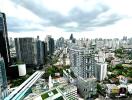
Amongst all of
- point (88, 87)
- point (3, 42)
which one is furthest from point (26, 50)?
point (88, 87)

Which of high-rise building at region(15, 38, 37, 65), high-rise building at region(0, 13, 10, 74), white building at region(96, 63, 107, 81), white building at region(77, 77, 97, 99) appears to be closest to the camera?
white building at region(77, 77, 97, 99)

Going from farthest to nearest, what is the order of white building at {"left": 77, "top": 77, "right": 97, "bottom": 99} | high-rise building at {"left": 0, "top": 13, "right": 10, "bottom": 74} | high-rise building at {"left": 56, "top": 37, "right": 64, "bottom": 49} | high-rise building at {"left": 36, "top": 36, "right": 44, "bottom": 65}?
high-rise building at {"left": 56, "top": 37, "right": 64, "bottom": 49} → high-rise building at {"left": 36, "top": 36, "right": 44, "bottom": 65} → high-rise building at {"left": 0, "top": 13, "right": 10, "bottom": 74} → white building at {"left": 77, "top": 77, "right": 97, "bottom": 99}

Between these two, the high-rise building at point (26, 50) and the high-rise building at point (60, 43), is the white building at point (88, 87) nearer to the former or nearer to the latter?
the high-rise building at point (26, 50)

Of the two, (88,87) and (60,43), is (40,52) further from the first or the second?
(60,43)

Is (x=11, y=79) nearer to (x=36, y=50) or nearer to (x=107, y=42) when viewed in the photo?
(x=36, y=50)

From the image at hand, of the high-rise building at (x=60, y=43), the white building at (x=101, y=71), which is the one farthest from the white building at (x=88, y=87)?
the high-rise building at (x=60, y=43)

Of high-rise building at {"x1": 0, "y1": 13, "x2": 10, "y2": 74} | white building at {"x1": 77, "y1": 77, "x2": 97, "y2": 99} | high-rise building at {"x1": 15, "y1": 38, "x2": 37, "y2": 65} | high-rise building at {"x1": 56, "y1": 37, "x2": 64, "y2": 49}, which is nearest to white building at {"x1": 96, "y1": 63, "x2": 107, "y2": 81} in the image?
white building at {"x1": 77, "y1": 77, "x2": 97, "y2": 99}

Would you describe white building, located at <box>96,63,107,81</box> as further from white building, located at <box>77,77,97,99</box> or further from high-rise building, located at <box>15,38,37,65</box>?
high-rise building, located at <box>15,38,37,65</box>

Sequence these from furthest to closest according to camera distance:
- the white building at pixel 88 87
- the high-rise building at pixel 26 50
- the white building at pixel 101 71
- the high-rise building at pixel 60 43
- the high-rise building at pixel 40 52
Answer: the high-rise building at pixel 60 43 < the high-rise building at pixel 40 52 < the high-rise building at pixel 26 50 < the white building at pixel 101 71 < the white building at pixel 88 87
